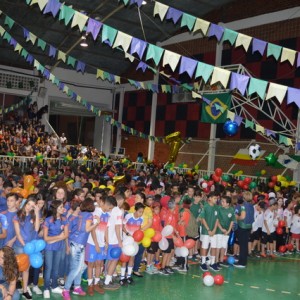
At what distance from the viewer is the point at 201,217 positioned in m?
7.23

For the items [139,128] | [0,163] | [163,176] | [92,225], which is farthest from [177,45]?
[92,225]

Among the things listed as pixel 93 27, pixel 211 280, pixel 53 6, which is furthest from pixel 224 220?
pixel 53 6

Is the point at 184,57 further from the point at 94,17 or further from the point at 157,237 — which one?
the point at 94,17

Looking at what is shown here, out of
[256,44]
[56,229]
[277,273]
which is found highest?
[256,44]

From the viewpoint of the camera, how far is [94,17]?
61.0 feet

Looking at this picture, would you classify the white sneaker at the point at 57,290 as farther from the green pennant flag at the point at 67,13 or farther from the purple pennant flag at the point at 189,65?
the green pennant flag at the point at 67,13

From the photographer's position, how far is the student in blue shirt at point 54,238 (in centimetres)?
512

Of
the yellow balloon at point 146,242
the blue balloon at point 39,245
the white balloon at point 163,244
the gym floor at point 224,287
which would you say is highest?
the blue balloon at point 39,245

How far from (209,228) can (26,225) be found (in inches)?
133

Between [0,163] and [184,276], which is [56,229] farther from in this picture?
[0,163]

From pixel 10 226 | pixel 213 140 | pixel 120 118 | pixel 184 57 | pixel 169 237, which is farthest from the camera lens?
pixel 120 118

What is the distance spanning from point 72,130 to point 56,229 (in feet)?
79.1

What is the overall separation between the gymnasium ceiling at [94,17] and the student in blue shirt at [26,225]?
1286 cm

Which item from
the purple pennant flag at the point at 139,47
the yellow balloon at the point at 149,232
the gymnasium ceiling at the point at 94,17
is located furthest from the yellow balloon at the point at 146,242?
the gymnasium ceiling at the point at 94,17
